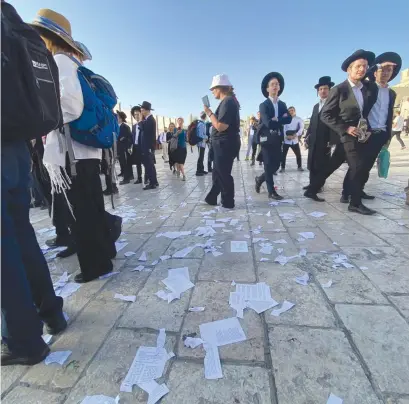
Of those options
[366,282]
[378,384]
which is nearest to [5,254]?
[378,384]

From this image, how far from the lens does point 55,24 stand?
5.60 ft

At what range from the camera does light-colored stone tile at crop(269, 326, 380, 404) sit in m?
1.11

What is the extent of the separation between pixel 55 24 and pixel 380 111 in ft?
13.2

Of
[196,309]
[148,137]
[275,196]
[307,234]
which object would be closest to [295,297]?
[196,309]

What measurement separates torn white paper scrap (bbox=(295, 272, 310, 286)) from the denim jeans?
5.66 ft

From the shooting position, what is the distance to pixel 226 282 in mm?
2041

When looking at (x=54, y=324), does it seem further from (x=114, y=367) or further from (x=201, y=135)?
(x=201, y=135)

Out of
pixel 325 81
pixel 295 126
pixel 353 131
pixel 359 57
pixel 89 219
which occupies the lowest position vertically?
pixel 89 219

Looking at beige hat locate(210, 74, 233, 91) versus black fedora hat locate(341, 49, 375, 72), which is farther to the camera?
beige hat locate(210, 74, 233, 91)

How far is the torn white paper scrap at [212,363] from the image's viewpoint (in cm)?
123

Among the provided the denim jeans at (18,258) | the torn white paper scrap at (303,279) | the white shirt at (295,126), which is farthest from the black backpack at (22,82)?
the white shirt at (295,126)

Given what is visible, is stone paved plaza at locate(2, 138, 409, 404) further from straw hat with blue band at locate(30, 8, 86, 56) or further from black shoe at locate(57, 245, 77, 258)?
straw hat with blue band at locate(30, 8, 86, 56)

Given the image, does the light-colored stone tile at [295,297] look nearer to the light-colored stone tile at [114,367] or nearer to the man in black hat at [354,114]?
the light-colored stone tile at [114,367]

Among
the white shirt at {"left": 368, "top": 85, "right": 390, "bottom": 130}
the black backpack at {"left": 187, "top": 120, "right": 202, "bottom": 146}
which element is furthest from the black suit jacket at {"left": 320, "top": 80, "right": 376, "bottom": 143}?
the black backpack at {"left": 187, "top": 120, "right": 202, "bottom": 146}
